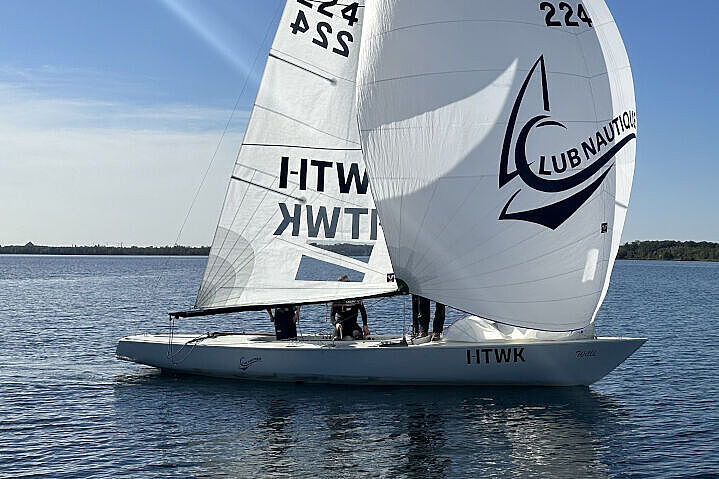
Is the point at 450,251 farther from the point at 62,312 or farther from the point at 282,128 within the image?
the point at 62,312

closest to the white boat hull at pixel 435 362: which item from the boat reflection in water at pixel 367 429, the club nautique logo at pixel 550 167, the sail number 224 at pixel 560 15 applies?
the boat reflection in water at pixel 367 429

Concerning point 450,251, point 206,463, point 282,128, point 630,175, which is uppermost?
point 282,128

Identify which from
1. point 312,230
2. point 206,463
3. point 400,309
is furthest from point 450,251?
point 400,309

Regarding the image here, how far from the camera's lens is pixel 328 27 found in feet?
62.3

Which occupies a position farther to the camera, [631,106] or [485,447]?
[631,106]

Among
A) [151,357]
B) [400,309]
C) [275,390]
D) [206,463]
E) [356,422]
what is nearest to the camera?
[206,463]

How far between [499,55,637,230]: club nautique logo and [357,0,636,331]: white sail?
21mm

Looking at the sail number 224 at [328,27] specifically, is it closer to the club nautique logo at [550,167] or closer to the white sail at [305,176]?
the white sail at [305,176]

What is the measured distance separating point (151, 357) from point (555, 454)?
34.9 ft

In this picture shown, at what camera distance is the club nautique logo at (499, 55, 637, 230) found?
667 inches

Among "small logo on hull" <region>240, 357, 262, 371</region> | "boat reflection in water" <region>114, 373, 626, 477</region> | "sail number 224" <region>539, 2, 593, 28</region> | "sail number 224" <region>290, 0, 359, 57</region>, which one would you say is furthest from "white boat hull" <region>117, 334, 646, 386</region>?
"sail number 224" <region>290, 0, 359, 57</region>

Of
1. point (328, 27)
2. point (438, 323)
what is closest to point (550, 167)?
point (438, 323)

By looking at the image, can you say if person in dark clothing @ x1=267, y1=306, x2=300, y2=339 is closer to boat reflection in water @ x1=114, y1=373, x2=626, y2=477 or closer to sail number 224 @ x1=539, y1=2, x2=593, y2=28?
boat reflection in water @ x1=114, y1=373, x2=626, y2=477

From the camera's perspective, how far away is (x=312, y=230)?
63.1 ft
